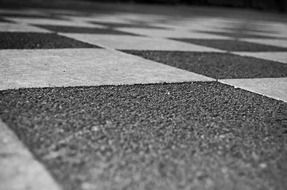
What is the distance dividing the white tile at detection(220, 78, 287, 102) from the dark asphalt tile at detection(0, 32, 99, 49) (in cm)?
96

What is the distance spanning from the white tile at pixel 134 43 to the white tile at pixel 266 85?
0.81 m

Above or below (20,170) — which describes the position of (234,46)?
below

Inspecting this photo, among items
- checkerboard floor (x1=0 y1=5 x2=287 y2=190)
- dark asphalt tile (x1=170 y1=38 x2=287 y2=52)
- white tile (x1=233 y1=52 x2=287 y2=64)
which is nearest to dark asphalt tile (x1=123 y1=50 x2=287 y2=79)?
checkerboard floor (x1=0 y1=5 x2=287 y2=190)

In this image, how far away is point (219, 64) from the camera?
190 cm

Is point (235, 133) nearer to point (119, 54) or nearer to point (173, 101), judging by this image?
point (173, 101)

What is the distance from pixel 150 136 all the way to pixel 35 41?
1.49 metres

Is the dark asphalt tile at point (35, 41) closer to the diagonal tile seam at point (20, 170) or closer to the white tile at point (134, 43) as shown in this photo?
the white tile at point (134, 43)

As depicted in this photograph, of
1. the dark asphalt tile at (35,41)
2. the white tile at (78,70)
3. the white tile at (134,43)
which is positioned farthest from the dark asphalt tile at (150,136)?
the white tile at (134,43)

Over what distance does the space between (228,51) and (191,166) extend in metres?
1.82

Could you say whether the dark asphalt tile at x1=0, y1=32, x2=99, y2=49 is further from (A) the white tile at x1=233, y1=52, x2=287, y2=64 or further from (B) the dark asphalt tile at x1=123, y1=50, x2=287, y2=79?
(A) the white tile at x1=233, y1=52, x2=287, y2=64

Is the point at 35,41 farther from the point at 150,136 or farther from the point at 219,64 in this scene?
the point at 150,136

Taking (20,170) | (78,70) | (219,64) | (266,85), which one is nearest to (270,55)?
(219,64)

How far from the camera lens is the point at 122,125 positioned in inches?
36.4

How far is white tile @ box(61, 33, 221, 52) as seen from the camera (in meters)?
2.27
